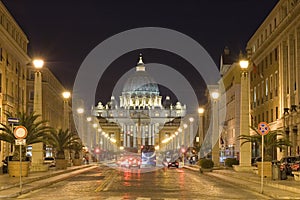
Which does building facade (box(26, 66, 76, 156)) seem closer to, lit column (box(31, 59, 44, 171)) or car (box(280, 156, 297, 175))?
lit column (box(31, 59, 44, 171))

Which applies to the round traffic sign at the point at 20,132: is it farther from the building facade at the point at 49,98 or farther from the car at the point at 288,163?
the building facade at the point at 49,98

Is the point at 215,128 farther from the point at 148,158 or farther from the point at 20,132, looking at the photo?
the point at 20,132

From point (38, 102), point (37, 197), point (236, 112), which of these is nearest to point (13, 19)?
point (38, 102)

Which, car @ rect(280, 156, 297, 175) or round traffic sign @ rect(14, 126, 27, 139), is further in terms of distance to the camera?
car @ rect(280, 156, 297, 175)

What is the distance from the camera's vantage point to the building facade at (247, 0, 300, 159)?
56438 millimetres

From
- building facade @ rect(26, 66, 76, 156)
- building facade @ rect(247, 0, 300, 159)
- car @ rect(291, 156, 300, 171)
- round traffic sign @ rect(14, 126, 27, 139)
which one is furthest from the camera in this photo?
building facade @ rect(26, 66, 76, 156)

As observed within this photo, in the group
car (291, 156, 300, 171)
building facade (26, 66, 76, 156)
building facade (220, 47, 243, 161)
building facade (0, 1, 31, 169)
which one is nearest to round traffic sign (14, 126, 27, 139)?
car (291, 156, 300, 171)

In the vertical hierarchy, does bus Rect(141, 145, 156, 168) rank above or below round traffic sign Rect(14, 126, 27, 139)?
below

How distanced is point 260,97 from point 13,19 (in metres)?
31.2

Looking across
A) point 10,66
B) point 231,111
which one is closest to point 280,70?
point 10,66

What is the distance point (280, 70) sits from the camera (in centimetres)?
6350

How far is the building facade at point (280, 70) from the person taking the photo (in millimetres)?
56438

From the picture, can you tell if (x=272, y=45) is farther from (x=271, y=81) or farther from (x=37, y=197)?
(x=37, y=197)

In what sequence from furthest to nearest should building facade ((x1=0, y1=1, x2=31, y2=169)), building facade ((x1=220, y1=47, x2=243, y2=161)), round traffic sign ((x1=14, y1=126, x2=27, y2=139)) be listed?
building facade ((x1=220, y1=47, x2=243, y2=161)) < building facade ((x1=0, y1=1, x2=31, y2=169)) < round traffic sign ((x1=14, y1=126, x2=27, y2=139))
